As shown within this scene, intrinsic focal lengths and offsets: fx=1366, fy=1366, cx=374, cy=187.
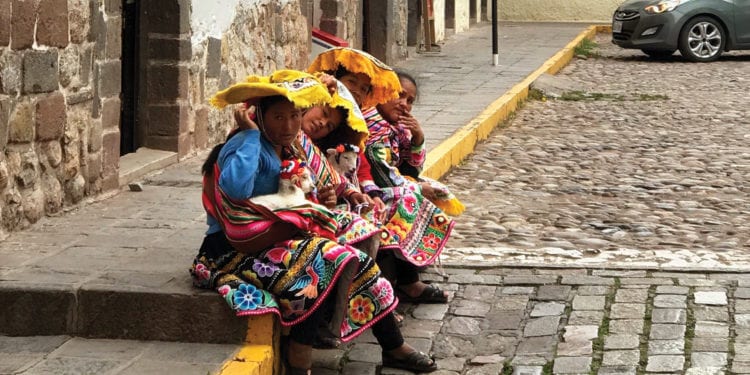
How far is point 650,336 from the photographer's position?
5.30 metres

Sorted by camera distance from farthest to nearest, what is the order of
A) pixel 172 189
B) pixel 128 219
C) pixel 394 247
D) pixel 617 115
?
pixel 617 115 < pixel 172 189 < pixel 128 219 < pixel 394 247

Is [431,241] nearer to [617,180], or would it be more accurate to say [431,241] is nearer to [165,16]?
[165,16]

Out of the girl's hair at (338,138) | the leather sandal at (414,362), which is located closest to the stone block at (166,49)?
the girl's hair at (338,138)

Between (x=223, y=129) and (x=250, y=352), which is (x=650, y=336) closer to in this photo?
(x=250, y=352)

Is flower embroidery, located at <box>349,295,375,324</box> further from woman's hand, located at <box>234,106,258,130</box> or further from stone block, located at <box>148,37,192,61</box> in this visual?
stone block, located at <box>148,37,192,61</box>

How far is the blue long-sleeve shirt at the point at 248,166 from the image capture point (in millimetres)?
4664

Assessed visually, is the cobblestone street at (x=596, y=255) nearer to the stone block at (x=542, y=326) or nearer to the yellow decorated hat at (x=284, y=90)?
the stone block at (x=542, y=326)

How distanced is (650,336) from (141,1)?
Result: 15.2 ft

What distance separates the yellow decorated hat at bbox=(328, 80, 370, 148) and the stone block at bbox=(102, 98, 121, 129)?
2.32m

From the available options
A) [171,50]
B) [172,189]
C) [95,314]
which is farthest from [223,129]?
[95,314]

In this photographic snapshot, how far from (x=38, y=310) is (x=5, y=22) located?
5.28 ft

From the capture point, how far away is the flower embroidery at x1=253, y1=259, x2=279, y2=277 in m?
4.72

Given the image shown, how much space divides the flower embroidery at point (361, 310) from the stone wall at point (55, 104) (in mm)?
1869

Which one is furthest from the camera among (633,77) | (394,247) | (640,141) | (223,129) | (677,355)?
(633,77)
